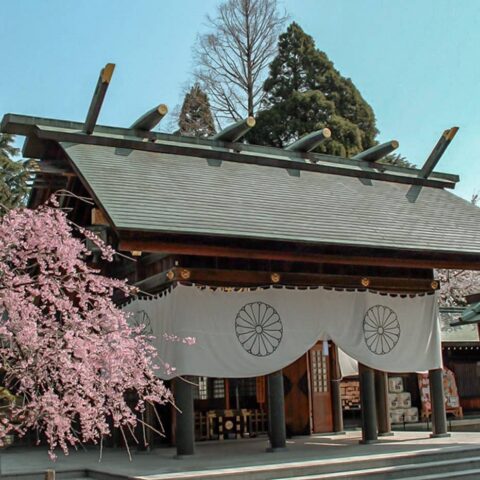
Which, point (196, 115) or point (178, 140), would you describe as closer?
point (178, 140)

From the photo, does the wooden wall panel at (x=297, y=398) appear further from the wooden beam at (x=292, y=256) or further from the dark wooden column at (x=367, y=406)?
the wooden beam at (x=292, y=256)

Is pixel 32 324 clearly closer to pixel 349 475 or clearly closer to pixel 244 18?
pixel 349 475

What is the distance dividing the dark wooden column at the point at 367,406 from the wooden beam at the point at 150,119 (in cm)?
521

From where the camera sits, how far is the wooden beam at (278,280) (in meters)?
8.98

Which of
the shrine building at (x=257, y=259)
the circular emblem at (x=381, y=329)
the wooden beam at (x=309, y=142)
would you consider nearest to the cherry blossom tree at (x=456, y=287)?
the shrine building at (x=257, y=259)

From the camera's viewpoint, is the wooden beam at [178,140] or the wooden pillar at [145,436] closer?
the wooden pillar at [145,436]

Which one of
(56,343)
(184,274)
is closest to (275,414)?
(184,274)

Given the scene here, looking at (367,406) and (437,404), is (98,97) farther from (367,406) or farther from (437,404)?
(437,404)

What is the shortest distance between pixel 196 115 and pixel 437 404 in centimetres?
1921

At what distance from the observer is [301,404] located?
12539 millimetres

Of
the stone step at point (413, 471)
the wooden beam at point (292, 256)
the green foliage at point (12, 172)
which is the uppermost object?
the green foliage at point (12, 172)

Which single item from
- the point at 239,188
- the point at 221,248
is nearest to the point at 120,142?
the point at 239,188

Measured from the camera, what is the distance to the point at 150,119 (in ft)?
37.2

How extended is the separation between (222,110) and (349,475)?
21.5m
